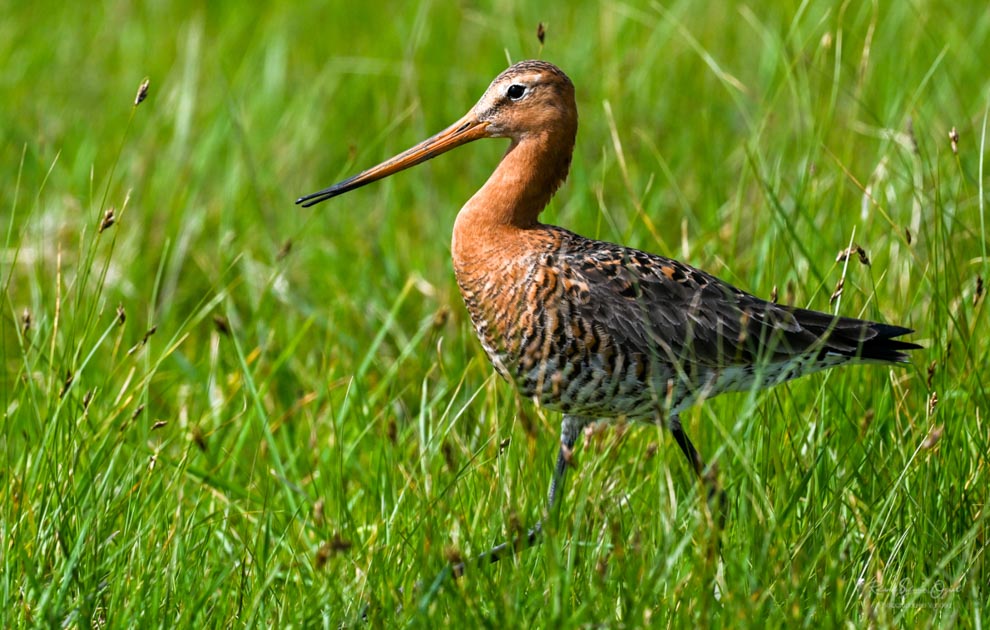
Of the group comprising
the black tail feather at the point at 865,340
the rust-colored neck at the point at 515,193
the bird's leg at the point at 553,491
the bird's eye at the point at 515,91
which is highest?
the bird's eye at the point at 515,91

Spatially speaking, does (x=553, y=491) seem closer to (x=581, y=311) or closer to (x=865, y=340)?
(x=581, y=311)

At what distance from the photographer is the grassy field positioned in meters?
3.75

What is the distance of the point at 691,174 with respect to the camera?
7680mm

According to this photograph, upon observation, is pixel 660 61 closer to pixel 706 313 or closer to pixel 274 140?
pixel 274 140

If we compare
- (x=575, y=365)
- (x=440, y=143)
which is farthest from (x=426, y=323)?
(x=575, y=365)

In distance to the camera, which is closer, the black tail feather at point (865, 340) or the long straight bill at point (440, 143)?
the black tail feather at point (865, 340)

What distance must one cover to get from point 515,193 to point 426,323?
130cm

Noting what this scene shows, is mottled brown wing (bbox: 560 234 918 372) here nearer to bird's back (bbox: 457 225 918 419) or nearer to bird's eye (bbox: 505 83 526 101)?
bird's back (bbox: 457 225 918 419)

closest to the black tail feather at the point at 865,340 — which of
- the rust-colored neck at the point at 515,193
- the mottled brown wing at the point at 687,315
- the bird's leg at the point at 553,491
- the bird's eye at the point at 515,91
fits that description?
the mottled brown wing at the point at 687,315

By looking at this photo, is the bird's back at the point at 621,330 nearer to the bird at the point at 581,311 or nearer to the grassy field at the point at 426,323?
the bird at the point at 581,311

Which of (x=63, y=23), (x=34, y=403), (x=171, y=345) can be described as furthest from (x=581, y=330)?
(x=63, y=23)

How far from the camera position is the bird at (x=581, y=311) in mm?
4469

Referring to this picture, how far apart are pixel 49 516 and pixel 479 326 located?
58.8 inches

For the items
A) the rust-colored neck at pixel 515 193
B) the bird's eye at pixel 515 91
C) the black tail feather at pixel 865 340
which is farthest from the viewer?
the bird's eye at pixel 515 91
